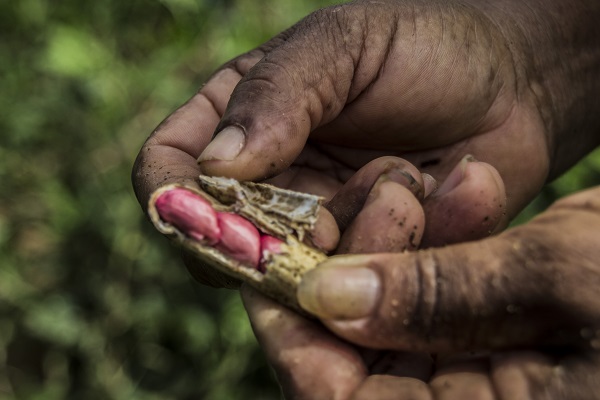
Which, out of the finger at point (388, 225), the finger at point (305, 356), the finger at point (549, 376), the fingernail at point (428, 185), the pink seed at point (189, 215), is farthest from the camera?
the fingernail at point (428, 185)

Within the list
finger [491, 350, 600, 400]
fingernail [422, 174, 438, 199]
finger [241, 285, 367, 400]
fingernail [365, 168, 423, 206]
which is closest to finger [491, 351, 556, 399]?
finger [491, 350, 600, 400]

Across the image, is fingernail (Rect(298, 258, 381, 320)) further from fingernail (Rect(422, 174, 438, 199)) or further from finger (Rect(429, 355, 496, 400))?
fingernail (Rect(422, 174, 438, 199))

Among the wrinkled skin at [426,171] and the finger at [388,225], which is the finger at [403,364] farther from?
the finger at [388,225]

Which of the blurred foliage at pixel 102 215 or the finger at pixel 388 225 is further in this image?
the blurred foliage at pixel 102 215

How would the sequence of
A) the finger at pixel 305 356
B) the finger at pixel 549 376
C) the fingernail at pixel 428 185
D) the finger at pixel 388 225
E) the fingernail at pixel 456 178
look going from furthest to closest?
the fingernail at pixel 428 185 → the fingernail at pixel 456 178 → the finger at pixel 388 225 → the finger at pixel 305 356 → the finger at pixel 549 376

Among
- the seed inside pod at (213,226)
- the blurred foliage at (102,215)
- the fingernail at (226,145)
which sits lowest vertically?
the blurred foliage at (102,215)

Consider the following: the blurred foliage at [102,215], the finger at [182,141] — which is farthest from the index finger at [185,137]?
the blurred foliage at [102,215]

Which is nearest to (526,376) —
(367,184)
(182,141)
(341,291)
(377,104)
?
(341,291)

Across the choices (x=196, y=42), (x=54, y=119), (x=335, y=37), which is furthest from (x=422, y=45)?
(x=54, y=119)
